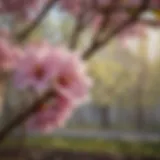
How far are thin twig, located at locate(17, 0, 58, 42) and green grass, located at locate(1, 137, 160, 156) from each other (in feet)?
0.64

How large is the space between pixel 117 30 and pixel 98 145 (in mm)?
221

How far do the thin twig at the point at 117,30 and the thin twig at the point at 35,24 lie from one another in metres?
0.11


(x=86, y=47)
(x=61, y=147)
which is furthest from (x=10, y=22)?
(x=61, y=147)

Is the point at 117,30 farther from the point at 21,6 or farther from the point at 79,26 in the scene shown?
the point at 21,6

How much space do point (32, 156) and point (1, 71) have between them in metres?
0.17

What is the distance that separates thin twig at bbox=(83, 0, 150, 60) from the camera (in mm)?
820

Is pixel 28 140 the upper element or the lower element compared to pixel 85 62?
lower

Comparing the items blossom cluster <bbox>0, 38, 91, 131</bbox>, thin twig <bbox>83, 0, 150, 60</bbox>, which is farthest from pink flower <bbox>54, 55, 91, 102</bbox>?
thin twig <bbox>83, 0, 150, 60</bbox>

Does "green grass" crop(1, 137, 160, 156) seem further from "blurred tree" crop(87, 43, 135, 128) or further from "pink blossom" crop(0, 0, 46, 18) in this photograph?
"pink blossom" crop(0, 0, 46, 18)

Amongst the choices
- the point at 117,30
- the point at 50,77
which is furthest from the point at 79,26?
the point at 50,77

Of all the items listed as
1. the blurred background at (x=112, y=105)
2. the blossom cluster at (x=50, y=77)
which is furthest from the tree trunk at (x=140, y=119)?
the blossom cluster at (x=50, y=77)

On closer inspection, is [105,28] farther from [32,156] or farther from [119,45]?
[32,156]

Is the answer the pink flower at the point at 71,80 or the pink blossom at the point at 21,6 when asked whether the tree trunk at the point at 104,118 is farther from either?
the pink blossom at the point at 21,6

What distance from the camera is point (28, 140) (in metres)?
0.81
